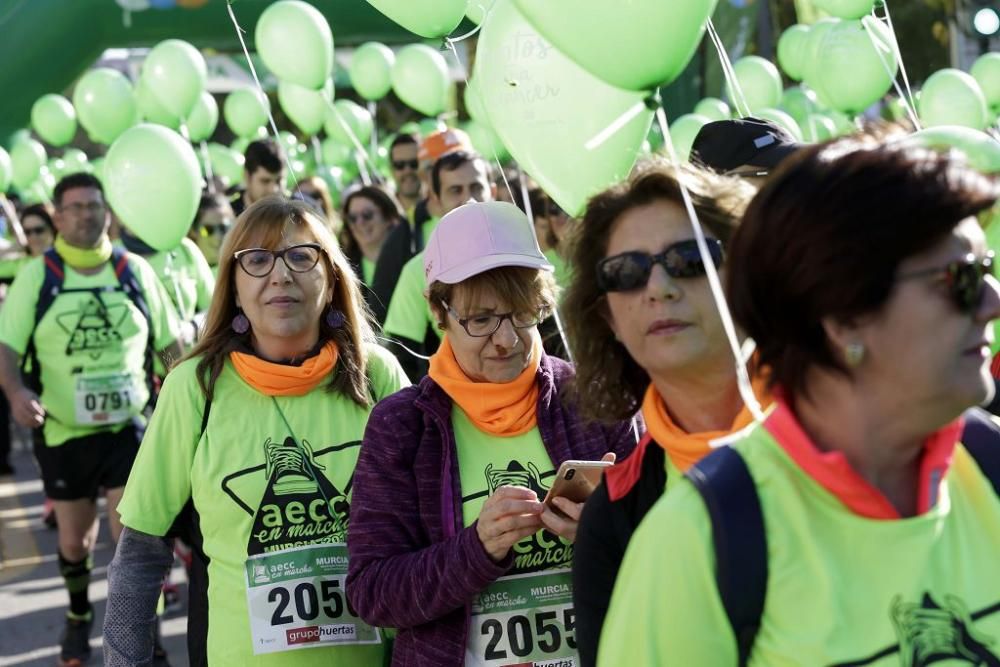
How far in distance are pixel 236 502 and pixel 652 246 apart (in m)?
1.34

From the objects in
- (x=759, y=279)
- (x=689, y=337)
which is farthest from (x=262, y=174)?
(x=759, y=279)

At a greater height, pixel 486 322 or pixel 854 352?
pixel 486 322

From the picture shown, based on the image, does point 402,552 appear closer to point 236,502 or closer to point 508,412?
point 508,412

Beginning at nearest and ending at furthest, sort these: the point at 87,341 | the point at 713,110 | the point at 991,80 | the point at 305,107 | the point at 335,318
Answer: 1. the point at 335,318
2. the point at 87,341
3. the point at 713,110
4. the point at 991,80
5. the point at 305,107

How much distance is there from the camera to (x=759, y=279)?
1.71m

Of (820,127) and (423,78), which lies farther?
(423,78)

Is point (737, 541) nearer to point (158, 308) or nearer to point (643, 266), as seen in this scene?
point (643, 266)

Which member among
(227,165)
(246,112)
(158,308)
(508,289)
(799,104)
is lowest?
(508,289)

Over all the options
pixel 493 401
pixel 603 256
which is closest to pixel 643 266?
pixel 603 256

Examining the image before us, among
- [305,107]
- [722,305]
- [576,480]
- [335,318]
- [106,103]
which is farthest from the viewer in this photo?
[305,107]

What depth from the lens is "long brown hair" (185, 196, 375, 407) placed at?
3.43 metres

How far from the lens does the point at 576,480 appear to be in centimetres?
249

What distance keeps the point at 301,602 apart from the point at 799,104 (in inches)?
307

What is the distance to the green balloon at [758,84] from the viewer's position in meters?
8.70
